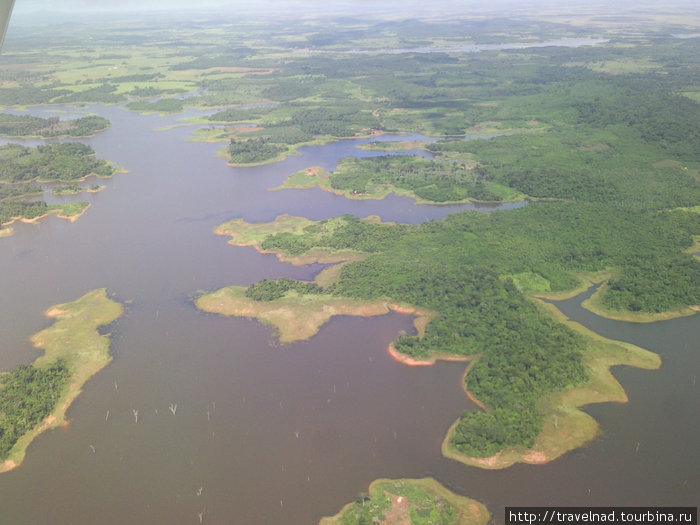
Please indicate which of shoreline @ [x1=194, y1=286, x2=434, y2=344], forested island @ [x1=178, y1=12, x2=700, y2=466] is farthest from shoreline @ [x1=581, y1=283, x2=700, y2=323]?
shoreline @ [x1=194, y1=286, x2=434, y2=344]

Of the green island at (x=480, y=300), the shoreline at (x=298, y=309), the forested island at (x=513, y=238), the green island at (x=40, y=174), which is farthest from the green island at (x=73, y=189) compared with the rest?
the shoreline at (x=298, y=309)

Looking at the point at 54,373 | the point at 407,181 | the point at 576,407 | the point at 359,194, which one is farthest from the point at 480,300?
the point at 407,181

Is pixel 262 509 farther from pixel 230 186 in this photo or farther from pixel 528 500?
pixel 230 186

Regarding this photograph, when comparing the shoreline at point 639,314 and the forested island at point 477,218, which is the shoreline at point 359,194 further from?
the shoreline at point 639,314

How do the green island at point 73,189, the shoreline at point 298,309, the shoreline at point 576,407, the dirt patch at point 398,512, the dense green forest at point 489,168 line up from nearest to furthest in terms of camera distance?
the dirt patch at point 398,512
the shoreline at point 576,407
the dense green forest at point 489,168
the shoreline at point 298,309
the green island at point 73,189

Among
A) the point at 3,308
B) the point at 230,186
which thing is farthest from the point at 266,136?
the point at 3,308

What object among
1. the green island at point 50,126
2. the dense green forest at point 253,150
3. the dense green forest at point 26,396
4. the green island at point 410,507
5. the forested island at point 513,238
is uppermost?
the green island at point 50,126
